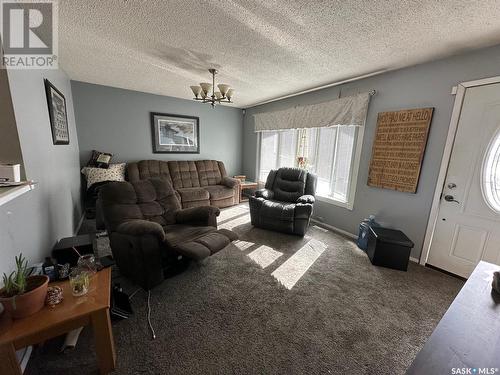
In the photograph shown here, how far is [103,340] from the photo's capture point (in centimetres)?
110

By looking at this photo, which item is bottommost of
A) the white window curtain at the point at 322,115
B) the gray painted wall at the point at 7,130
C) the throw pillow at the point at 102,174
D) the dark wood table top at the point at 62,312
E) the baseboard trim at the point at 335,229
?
the baseboard trim at the point at 335,229

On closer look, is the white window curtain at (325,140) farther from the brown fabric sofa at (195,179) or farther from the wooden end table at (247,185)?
the brown fabric sofa at (195,179)

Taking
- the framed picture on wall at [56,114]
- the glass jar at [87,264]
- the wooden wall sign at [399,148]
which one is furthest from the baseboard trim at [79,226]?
the wooden wall sign at [399,148]

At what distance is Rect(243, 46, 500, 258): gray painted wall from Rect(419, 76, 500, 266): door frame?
0.13 feet

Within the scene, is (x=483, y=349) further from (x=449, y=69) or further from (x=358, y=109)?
(x=358, y=109)

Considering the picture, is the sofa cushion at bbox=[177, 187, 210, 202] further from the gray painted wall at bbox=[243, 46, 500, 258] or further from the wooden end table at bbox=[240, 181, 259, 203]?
the gray painted wall at bbox=[243, 46, 500, 258]

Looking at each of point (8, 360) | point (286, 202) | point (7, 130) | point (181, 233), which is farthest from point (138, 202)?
point (286, 202)

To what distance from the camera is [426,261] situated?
2336 millimetres

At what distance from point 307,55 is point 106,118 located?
11.4 ft

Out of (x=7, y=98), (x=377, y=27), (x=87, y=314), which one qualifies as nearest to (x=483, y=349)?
(x=87, y=314)

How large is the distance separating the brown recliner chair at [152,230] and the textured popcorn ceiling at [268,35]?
1439 millimetres

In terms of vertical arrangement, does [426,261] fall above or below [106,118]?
below

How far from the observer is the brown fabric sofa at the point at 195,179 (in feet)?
12.3

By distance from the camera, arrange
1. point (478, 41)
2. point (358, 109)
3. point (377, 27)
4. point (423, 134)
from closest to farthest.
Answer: point (377, 27)
point (478, 41)
point (423, 134)
point (358, 109)
